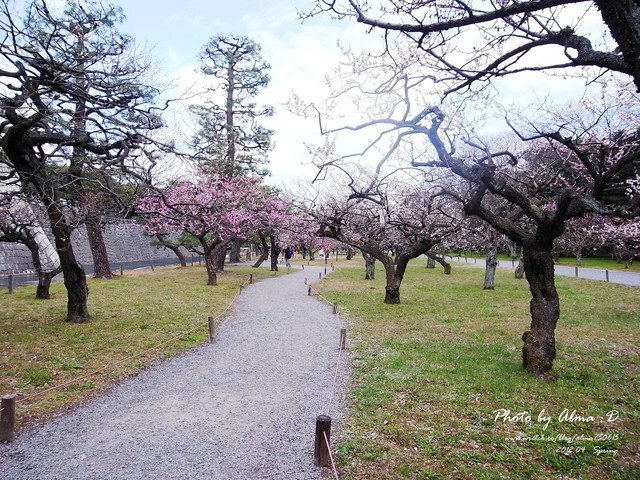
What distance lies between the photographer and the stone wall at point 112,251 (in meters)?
27.7

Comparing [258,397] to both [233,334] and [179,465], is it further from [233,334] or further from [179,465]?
[233,334]

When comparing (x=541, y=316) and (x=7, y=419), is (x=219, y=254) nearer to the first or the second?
(x=7, y=419)

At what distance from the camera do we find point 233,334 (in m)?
11.8

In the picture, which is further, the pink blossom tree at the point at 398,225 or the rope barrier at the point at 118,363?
the pink blossom tree at the point at 398,225

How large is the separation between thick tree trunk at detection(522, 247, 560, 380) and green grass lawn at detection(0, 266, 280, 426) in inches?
309

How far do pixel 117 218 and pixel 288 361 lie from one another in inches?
213

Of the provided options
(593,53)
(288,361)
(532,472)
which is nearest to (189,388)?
(288,361)

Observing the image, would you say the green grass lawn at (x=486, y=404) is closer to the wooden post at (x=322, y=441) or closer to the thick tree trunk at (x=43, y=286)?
the wooden post at (x=322, y=441)

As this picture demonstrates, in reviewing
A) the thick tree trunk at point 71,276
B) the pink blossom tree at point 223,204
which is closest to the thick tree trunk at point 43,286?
the thick tree trunk at point 71,276

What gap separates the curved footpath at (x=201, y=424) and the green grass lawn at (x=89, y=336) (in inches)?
24.2

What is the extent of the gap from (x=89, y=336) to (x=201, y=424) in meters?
6.26

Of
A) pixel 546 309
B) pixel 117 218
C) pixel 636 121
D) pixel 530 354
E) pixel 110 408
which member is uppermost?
pixel 636 121

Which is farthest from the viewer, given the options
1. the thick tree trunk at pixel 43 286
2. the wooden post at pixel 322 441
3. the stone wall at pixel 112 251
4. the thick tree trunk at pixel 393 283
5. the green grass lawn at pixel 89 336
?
the stone wall at pixel 112 251

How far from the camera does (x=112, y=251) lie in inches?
1689
